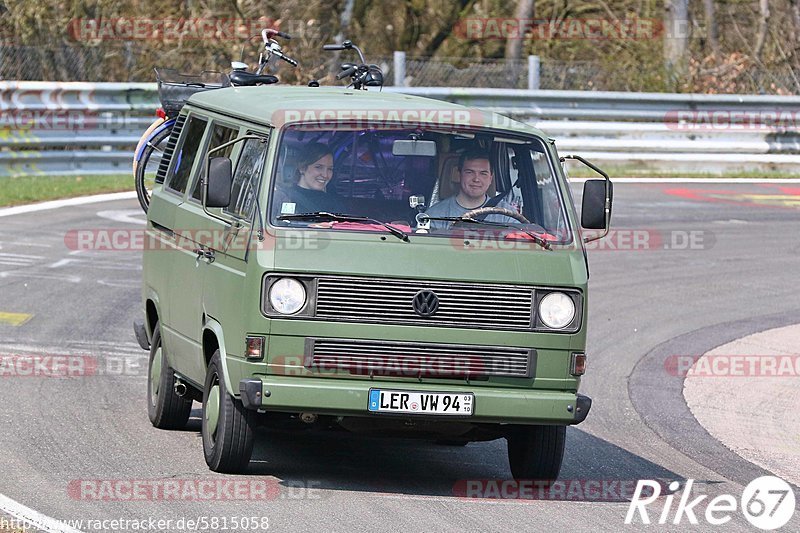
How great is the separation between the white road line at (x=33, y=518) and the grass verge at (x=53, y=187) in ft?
41.4

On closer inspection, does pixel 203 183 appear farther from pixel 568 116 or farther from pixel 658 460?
pixel 568 116

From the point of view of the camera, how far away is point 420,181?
8.26 m

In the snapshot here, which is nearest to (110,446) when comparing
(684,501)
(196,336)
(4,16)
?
A: (196,336)

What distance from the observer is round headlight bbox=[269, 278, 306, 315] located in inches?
300

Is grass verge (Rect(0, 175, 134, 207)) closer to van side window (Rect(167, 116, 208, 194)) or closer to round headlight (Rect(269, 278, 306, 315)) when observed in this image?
van side window (Rect(167, 116, 208, 194))

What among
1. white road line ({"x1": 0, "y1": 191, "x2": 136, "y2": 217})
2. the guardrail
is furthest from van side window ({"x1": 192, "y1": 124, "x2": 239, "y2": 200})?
the guardrail

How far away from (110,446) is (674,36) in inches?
992

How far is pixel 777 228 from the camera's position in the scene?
19.8 meters

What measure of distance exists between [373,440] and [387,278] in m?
2.07

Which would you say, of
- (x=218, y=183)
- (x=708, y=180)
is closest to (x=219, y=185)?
(x=218, y=183)

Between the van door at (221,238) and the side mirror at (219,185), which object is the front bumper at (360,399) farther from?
the side mirror at (219,185)

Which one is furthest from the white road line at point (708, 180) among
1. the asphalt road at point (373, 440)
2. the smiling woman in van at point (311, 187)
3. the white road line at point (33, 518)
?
the white road line at point (33, 518)

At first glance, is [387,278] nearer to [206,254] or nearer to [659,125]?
[206,254]

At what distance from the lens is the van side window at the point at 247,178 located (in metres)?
8.12
